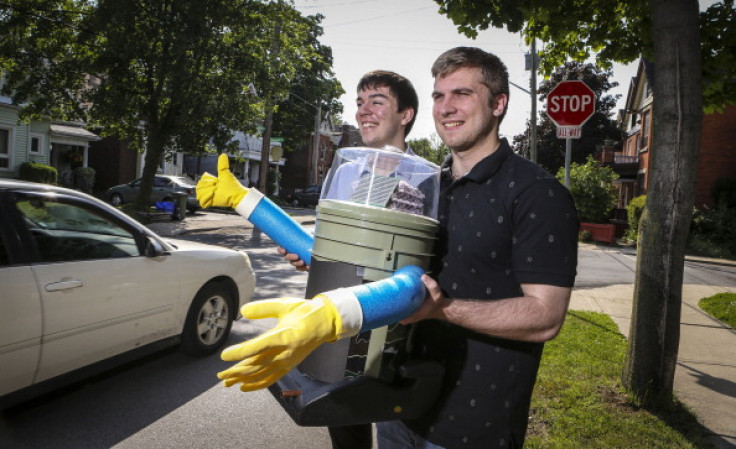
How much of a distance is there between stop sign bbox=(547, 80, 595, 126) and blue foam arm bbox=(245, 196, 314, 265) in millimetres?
5279

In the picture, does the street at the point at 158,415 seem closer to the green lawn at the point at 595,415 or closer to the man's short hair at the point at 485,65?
the green lawn at the point at 595,415

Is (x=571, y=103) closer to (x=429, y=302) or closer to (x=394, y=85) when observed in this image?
(x=394, y=85)

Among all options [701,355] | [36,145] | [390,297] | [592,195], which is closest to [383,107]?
[390,297]

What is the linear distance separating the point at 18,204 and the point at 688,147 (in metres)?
4.89

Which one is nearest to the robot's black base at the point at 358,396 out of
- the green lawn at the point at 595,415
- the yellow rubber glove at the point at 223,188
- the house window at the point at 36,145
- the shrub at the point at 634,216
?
the yellow rubber glove at the point at 223,188

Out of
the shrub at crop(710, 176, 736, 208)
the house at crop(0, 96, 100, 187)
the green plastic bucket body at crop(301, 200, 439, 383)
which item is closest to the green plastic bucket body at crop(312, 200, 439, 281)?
the green plastic bucket body at crop(301, 200, 439, 383)

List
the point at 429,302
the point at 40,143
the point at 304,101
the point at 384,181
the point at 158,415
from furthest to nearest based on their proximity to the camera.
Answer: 1. the point at 304,101
2. the point at 40,143
3. the point at 158,415
4. the point at 384,181
5. the point at 429,302

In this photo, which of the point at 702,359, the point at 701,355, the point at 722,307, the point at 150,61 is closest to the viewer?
the point at 702,359

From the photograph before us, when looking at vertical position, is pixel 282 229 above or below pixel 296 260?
above

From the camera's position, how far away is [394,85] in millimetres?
2871

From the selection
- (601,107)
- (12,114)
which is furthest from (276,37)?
(601,107)

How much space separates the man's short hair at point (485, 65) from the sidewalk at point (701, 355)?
3226 millimetres

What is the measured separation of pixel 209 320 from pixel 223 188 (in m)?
3.67

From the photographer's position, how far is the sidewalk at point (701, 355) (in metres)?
3.83
